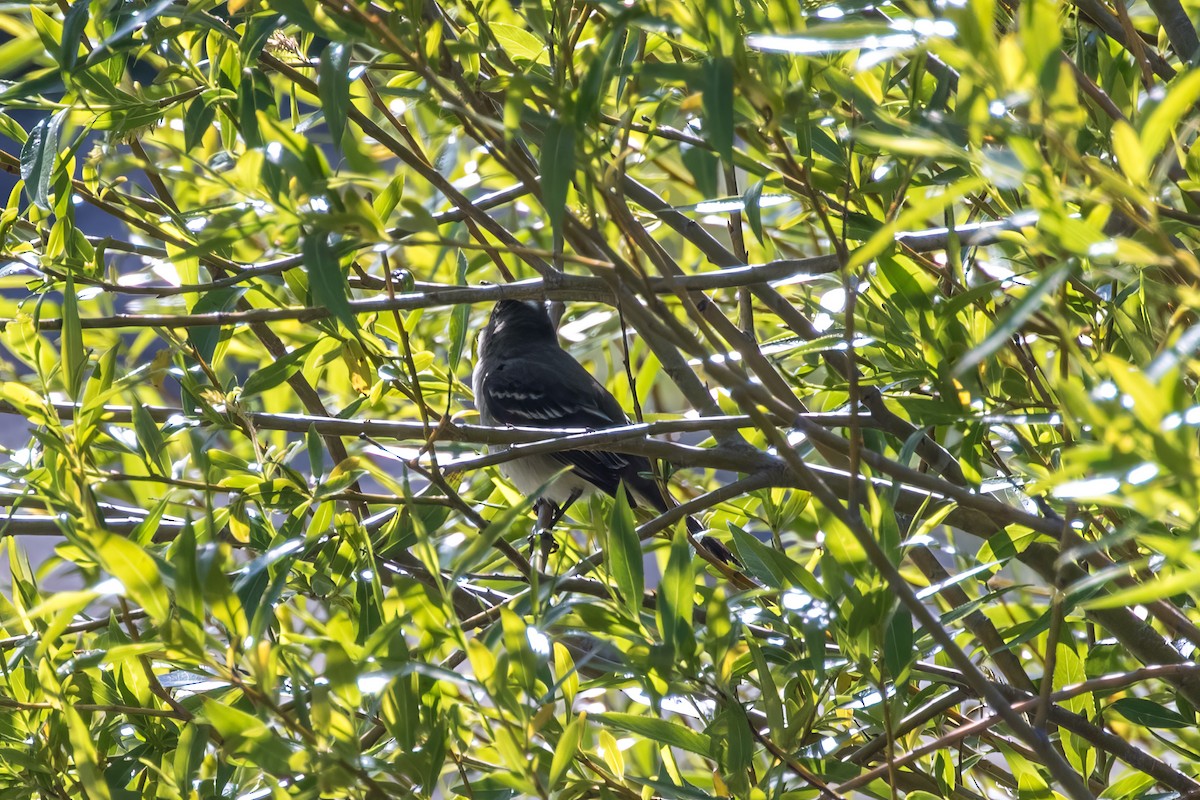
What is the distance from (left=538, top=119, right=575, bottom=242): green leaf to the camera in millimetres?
918

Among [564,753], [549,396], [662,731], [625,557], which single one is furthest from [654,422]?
[549,396]

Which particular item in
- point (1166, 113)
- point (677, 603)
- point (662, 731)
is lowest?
point (662, 731)

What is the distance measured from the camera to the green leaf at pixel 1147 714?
55.5 inches

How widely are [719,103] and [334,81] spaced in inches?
17.9

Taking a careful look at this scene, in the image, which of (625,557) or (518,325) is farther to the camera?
(518,325)

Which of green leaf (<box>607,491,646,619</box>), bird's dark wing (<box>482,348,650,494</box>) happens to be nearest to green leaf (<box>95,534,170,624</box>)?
green leaf (<box>607,491,646,619</box>)

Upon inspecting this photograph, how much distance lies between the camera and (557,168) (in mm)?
923

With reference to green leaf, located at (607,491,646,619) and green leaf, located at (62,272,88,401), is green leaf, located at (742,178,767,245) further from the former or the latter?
green leaf, located at (62,272,88,401)

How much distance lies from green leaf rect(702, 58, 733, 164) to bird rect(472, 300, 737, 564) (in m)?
2.68

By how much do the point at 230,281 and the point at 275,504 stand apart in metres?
0.33

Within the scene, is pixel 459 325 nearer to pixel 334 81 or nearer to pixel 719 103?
pixel 334 81

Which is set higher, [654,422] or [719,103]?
[719,103]

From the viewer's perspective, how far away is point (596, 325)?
259 cm

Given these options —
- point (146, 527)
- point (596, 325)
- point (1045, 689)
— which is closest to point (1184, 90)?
point (1045, 689)
